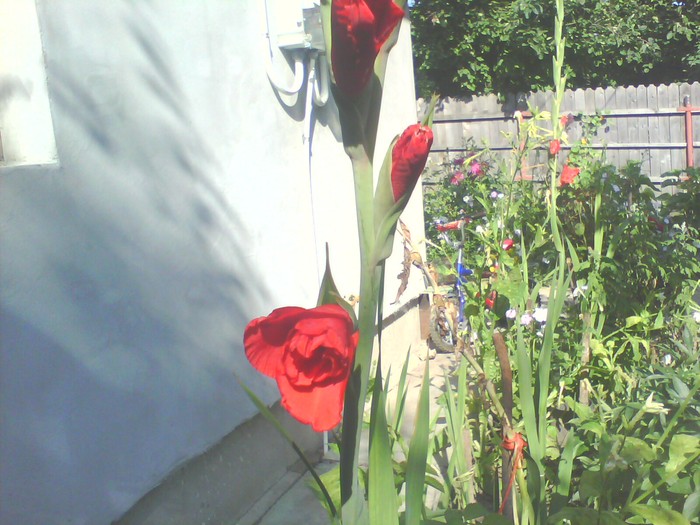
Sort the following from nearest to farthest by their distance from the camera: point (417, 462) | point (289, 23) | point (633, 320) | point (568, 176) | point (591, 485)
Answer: point (417, 462)
point (591, 485)
point (633, 320)
point (568, 176)
point (289, 23)

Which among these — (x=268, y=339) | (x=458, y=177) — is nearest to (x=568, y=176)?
(x=268, y=339)

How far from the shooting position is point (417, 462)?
1178 millimetres

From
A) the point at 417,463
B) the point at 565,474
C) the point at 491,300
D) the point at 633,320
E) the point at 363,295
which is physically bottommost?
the point at 565,474

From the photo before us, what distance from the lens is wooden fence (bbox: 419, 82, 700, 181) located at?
896cm

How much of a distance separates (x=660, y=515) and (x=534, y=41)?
9.51 m

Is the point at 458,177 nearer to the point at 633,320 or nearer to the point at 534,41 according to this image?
the point at 534,41

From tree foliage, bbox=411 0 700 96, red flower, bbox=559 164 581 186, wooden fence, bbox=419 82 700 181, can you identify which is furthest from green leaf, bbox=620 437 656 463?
tree foliage, bbox=411 0 700 96

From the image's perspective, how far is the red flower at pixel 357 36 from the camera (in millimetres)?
865

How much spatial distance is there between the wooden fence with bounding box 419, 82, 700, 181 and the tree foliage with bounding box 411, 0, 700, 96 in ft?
2.19

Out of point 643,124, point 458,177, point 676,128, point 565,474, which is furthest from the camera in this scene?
point 643,124

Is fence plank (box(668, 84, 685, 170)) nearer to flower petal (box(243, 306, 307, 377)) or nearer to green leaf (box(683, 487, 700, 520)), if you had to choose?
green leaf (box(683, 487, 700, 520))

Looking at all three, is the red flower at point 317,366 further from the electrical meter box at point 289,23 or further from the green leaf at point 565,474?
the electrical meter box at point 289,23

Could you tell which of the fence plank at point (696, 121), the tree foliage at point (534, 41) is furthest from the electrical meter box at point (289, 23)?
the tree foliage at point (534, 41)

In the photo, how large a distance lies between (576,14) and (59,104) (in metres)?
10.4
